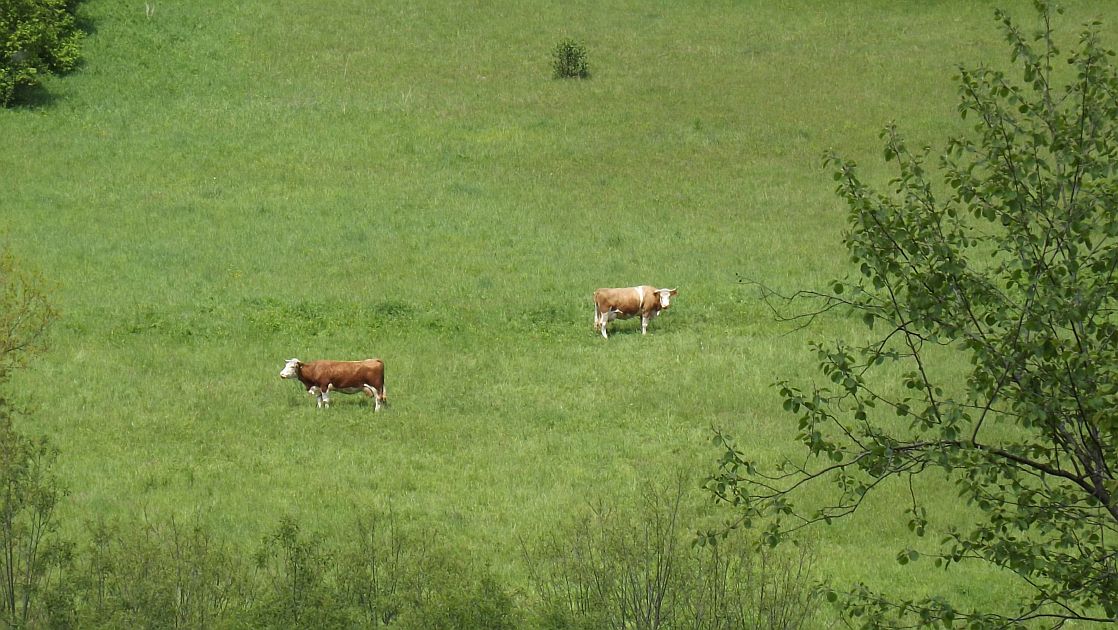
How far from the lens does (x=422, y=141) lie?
4941 cm

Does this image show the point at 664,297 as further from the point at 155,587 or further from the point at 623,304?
the point at 155,587

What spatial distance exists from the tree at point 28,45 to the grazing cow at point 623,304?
29870 mm

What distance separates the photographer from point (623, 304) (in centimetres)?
3231

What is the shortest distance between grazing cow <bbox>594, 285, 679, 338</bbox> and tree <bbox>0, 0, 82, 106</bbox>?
29.9 metres

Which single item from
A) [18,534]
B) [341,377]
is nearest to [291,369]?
[341,377]

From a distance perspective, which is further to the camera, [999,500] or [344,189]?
[344,189]

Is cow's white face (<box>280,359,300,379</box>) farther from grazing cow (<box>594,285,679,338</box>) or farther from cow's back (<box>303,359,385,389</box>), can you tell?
grazing cow (<box>594,285,679,338</box>)

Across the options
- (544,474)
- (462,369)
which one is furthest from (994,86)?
(462,369)

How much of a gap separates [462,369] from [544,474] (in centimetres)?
681

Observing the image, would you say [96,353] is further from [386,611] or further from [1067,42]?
[1067,42]

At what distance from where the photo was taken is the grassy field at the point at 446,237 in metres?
23.0

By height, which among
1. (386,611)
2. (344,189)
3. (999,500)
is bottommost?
(386,611)

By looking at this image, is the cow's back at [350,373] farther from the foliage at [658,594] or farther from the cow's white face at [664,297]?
the foliage at [658,594]

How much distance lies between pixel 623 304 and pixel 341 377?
8.71 meters
